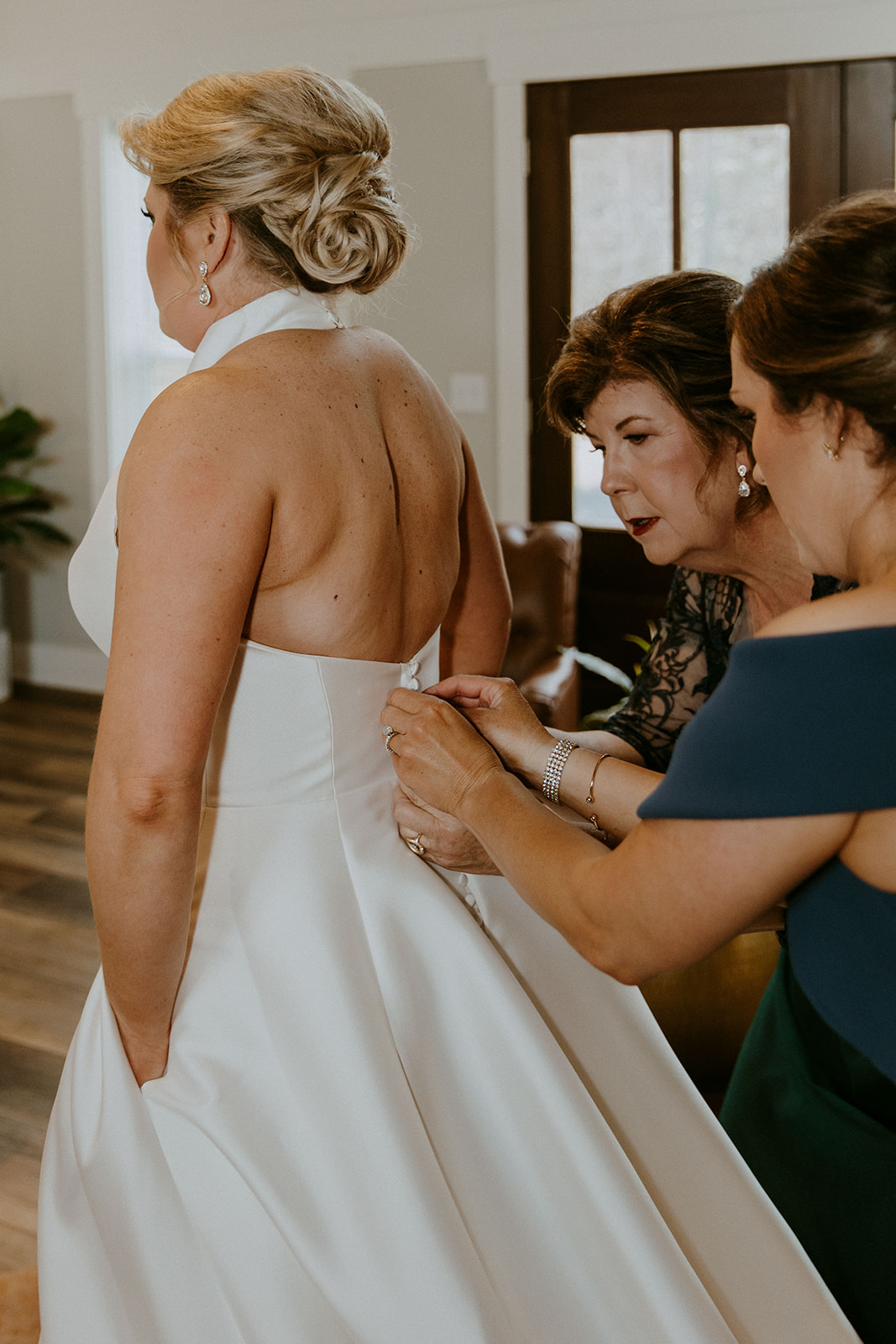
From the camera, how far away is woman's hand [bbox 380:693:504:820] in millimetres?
1312

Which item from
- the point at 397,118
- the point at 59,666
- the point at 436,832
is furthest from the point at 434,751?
the point at 59,666

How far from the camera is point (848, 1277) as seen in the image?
55.2 inches

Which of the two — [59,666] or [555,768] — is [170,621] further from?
[59,666]

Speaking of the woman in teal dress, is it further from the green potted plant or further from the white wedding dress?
the green potted plant

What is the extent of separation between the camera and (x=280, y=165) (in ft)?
3.92

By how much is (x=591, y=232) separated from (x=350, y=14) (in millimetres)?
1428

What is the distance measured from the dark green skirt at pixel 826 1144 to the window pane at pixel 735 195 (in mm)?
3566

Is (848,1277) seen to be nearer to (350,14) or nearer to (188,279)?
(188,279)

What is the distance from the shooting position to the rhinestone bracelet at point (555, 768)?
1487mm

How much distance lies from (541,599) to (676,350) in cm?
224

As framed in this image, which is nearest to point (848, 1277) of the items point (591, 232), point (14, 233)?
point (591, 232)

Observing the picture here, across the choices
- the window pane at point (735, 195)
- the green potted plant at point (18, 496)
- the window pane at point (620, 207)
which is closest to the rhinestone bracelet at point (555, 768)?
the window pane at point (735, 195)

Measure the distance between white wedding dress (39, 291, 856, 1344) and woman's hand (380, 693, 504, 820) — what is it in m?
0.03

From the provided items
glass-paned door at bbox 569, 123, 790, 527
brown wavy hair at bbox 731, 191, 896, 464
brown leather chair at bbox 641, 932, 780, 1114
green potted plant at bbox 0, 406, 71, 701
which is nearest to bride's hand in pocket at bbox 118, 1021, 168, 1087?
brown wavy hair at bbox 731, 191, 896, 464
